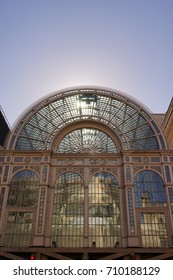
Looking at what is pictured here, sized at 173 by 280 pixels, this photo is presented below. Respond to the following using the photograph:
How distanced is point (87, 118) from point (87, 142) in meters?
4.00

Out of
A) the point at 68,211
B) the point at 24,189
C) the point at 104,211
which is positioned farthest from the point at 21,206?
the point at 104,211

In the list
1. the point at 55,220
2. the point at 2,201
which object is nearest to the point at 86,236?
the point at 55,220

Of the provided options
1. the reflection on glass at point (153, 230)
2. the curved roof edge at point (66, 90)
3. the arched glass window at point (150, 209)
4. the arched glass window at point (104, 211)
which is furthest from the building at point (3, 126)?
the reflection on glass at point (153, 230)

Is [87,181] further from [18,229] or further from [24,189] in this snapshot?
[18,229]

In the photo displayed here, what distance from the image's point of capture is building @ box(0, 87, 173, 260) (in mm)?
29422

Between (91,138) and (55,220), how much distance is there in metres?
14.0

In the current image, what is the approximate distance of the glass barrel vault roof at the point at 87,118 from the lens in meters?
37.0

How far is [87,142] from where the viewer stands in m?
38.9

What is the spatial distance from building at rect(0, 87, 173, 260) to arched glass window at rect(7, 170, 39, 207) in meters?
0.13

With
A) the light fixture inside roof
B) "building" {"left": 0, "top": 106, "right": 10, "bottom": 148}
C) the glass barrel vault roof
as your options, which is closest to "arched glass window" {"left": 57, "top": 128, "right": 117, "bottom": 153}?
the glass barrel vault roof

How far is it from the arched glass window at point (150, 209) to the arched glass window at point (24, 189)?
44.0 feet

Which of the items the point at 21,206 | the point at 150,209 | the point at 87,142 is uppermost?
the point at 87,142

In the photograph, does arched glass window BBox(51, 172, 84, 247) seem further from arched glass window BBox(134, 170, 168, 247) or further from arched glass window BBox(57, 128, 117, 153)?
arched glass window BBox(134, 170, 168, 247)

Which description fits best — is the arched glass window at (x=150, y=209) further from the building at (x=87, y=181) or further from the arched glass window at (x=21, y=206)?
the arched glass window at (x=21, y=206)
